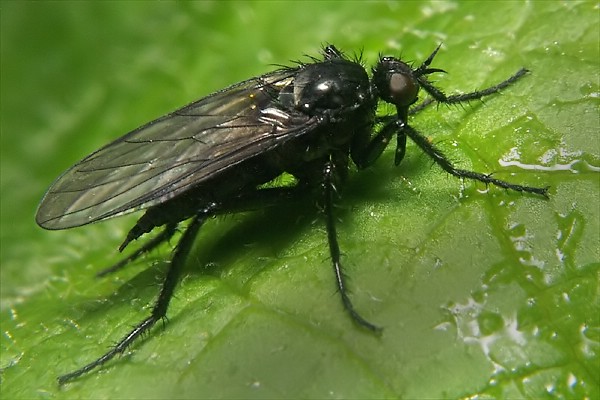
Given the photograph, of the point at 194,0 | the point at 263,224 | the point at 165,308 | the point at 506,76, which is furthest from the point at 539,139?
the point at 194,0

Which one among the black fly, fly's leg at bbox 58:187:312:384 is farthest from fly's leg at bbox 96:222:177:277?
the black fly

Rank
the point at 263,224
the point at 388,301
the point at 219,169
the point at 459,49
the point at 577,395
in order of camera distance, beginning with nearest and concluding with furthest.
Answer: the point at 577,395 → the point at 388,301 → the point at 219,169 → the point at 263,224 → the point at 459,49

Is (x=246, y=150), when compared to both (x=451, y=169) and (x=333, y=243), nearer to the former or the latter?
(x=333, y=243)

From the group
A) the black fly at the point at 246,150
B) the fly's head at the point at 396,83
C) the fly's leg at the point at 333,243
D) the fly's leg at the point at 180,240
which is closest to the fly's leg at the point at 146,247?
the fly's leg at the point at 180,240

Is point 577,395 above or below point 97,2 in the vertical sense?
below

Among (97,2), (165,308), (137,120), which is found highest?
(97,2)

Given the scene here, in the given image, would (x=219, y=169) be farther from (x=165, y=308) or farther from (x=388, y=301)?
(x=388, y=301)

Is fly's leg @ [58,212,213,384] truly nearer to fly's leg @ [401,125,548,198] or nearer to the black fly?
the black fly

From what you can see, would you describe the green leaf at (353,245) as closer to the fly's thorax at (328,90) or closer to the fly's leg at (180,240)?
the fly's leg at (180,240)
